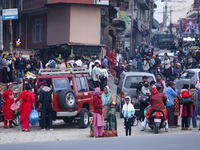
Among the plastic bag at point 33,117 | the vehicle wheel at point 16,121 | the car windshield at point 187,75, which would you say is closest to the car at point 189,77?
the car windshield at point 187,75

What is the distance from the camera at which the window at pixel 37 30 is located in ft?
102

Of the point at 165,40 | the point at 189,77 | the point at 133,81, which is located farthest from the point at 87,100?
the point at 165,40

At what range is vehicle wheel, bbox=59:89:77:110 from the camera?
12133 mm

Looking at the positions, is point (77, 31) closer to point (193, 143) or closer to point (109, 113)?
point (109, 113)

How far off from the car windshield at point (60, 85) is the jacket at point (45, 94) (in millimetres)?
328

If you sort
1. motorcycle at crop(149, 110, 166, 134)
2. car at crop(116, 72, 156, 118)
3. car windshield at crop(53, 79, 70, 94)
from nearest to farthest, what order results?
1. motorcycle at crop(149, 110, 166, 134)
2. car windshield at crop(53, 79, 70, 94)
3. car at crop(116, 72, 156, 118)

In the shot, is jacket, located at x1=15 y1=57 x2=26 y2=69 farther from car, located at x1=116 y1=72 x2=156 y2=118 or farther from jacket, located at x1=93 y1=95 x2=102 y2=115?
jacket, located at x1=93 y1=95 x2=102 y2=115

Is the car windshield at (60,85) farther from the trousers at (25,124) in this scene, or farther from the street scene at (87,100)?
the trousers at (25,124)

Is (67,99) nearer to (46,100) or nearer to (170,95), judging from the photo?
(46,100)

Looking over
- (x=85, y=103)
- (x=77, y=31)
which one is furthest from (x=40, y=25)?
(x=85, y=103)

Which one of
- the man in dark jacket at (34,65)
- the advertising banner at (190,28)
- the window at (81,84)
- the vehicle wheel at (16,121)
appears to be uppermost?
the advertising banner at (190,28)

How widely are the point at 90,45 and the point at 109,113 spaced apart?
17387 mm

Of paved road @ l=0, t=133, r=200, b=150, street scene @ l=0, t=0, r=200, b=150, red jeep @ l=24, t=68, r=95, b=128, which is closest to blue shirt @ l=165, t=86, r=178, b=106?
street scene @ l=0, t=0, r=200, b=150

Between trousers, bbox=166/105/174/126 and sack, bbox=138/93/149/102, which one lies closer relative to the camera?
trousers, bbox=166/105/174/126
